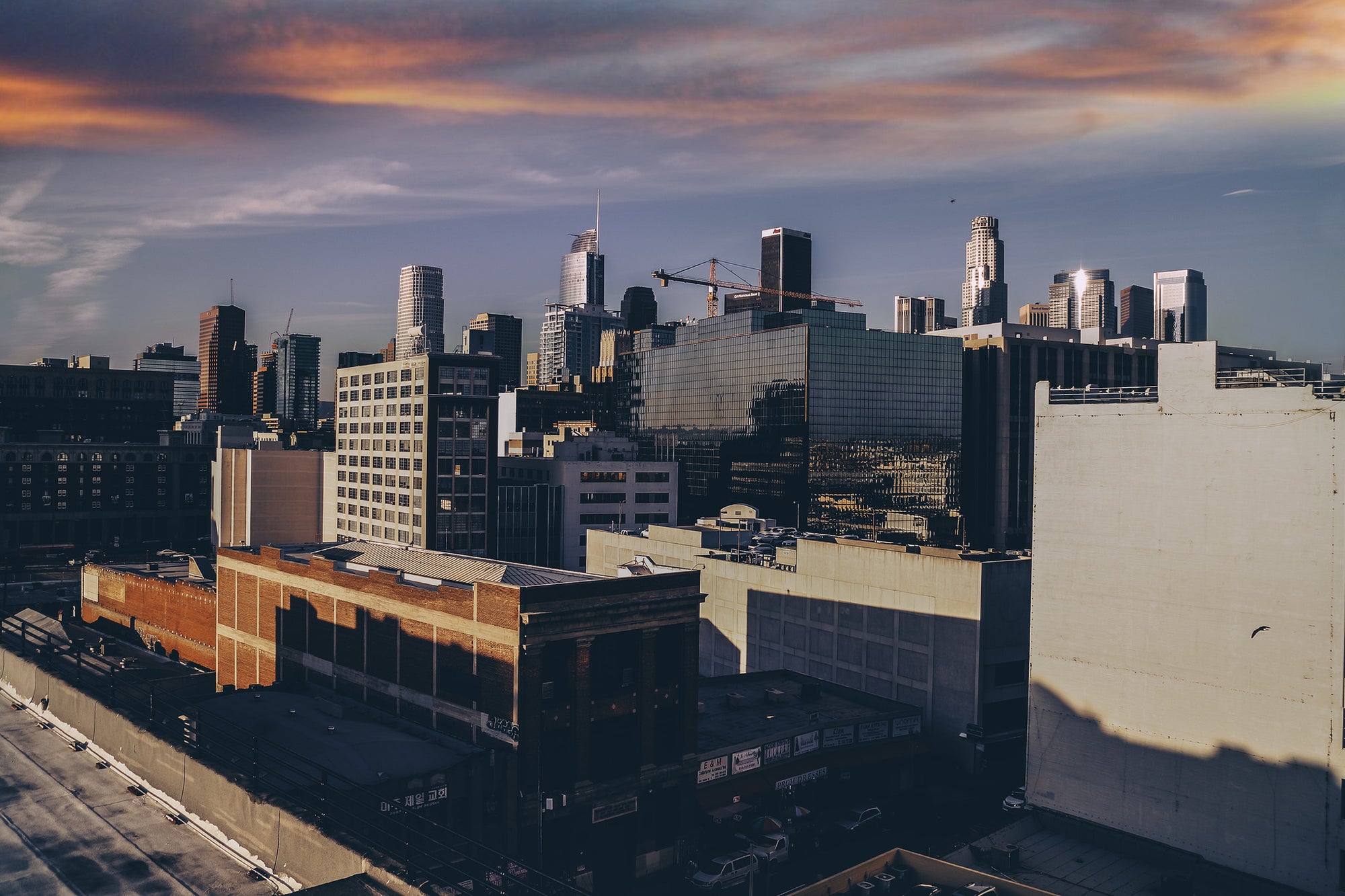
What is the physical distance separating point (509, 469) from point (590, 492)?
22398 millimetres

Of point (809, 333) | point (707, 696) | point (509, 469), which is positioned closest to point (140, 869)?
point (707, 696)

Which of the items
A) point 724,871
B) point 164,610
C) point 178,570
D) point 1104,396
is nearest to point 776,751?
point 724,871

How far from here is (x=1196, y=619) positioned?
164ft

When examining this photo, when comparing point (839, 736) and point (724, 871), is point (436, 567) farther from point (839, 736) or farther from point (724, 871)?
point (839, 736)

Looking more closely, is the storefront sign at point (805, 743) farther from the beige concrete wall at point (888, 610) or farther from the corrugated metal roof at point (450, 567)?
the corrugated metal roof at point (450, 567)

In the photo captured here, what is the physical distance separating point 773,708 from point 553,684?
25.6m

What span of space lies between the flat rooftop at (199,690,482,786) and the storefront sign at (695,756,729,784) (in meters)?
14.3

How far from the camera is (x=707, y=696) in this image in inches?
2847

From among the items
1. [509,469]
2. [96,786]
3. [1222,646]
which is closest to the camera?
[96,786]

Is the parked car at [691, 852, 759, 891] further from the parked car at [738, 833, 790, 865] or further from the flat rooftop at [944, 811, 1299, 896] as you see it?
the flat rooftop at [944, 811, 1299, 896]

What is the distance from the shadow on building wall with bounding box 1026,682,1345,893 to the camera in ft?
151

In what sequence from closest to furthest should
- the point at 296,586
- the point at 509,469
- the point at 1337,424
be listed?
the point at 1337,424
the point at 296,586
the point at 509,469

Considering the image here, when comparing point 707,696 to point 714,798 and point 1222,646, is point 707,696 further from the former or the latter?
point 1222,646

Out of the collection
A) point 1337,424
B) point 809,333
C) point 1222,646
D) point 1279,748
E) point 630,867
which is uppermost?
point 809,333
